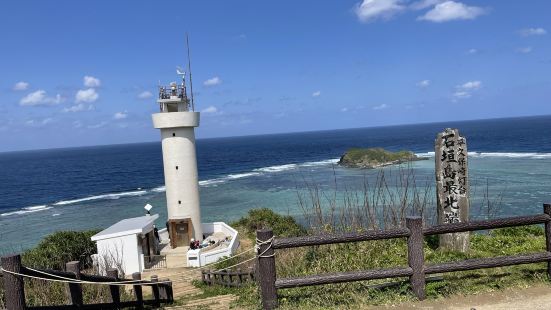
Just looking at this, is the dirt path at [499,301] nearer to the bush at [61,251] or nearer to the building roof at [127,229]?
the building roof at [127,229]

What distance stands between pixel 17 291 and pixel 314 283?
2520 millimetres

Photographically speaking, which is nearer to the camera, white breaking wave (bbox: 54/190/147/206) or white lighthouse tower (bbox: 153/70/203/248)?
white lighthouse tower (bbox: 153/70/203/248)

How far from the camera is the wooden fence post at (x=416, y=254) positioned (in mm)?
4047

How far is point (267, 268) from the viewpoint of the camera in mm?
4016

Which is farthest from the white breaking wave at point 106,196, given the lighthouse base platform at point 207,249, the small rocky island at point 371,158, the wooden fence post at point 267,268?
the wooden fence post at point 267,268

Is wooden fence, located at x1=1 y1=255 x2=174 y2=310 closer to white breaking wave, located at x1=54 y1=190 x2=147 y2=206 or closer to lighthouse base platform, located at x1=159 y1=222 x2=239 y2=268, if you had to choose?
lighthouse base platform, located at x1=159 y1=222 x2=239 y2=268

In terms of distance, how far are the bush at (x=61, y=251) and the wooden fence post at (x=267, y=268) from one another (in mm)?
10979

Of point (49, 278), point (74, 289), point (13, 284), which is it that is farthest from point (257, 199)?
point (13, 284)

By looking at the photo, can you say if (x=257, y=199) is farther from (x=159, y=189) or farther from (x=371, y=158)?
(x=371, y=158)

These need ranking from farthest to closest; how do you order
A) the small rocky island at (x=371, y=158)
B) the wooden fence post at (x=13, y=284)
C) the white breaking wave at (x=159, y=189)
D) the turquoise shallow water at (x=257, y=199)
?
1. the small rocky island at (x=371, y=158)
2. the white breaking wave at (x=159, y=189)
3. the turquoise shallow water at (x=257, y=199)
4. the wooden fence post at (x=13, y=284)

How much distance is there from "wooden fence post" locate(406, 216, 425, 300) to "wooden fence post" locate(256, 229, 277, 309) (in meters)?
1.36

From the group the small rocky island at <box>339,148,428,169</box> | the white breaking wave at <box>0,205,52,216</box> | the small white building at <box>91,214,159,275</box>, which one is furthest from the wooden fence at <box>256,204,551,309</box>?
the small rocky island at <box>339,148,428,169</box>

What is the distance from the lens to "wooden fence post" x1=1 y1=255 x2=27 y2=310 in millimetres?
3102

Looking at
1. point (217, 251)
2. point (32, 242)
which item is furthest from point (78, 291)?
point (32, 242)
